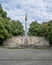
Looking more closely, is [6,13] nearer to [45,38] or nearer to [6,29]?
[6,29]

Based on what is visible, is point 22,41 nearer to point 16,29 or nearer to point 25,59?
point 16,29

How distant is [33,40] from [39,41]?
85cm

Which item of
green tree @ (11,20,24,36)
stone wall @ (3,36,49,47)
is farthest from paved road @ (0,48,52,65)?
green tree @ (11,20,24,36)

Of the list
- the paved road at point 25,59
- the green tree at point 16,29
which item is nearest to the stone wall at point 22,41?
the green tree at point 16,29

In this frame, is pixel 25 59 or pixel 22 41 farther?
pixel 22 41

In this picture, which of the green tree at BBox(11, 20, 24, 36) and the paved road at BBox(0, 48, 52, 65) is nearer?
the paved road at BBox(0, 48, 52, 65)

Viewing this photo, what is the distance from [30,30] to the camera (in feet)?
144

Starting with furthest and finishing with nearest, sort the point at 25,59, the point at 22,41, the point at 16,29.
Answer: the point at 16,29 → the point at 22,41 → the point at 25,59

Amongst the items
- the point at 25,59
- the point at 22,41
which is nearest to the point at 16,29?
the point at 22,41

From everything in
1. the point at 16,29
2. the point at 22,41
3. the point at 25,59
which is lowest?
the point at 22,41

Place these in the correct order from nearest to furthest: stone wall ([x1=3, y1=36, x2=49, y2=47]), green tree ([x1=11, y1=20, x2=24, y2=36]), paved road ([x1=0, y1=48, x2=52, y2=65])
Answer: paved road ([x1=0, y1=48, x2=52, y2=65]) < stone wall ([x1=3, y1=36, x2=49, y2=47]) < green tree ([x1=11, y1=20, x2=24, y2=36])

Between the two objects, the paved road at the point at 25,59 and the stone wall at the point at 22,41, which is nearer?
the paved road at the point at 25,59

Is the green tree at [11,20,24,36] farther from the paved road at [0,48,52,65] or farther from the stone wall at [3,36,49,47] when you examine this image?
the paved road at [0,48,52,65]

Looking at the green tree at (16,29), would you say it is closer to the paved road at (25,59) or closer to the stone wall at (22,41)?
the stone wall at (22,41)
